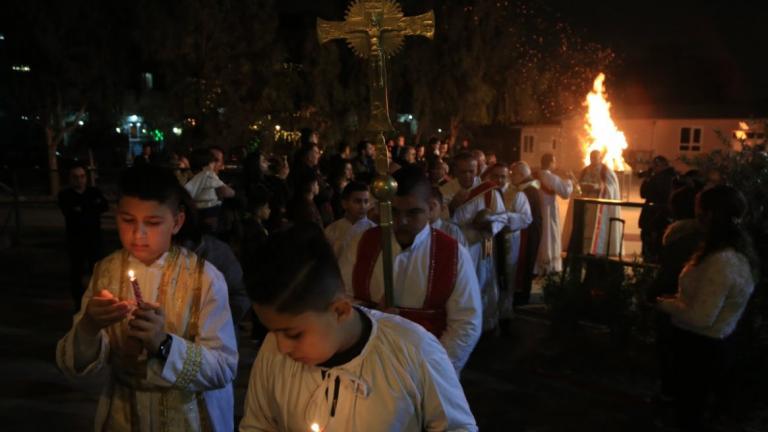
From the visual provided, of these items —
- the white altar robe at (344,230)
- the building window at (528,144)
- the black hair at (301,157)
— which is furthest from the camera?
the building window at (528,144)

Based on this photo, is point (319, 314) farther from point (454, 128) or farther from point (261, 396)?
point (454, 128)

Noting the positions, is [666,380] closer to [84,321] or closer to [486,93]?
[84,321]

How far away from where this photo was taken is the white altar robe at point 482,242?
22.0 feet

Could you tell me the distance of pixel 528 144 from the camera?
46500mm

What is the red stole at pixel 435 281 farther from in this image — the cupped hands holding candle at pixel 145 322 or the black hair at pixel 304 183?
the black hair at pixel 304 183

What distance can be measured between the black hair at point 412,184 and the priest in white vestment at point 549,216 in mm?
6727

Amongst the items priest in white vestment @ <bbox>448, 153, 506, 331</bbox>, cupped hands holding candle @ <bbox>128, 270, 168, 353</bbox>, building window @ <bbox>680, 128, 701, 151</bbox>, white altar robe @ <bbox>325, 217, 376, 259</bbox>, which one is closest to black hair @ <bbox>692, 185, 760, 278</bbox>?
priest in white vestment @ <bbox>448, 153, 506, 331</bbox>

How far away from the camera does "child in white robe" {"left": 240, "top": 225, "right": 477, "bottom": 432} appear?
6.17ft

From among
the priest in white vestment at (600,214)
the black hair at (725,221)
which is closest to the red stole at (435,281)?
the black hair at (725,221)

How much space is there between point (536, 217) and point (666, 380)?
12.7 ft

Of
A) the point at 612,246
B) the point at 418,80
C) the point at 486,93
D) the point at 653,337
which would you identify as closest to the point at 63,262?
the point at 612,246

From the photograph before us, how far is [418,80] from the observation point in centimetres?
3241

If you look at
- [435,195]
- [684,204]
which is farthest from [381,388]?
[684,204]

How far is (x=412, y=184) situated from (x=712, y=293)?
2319 millimetres
